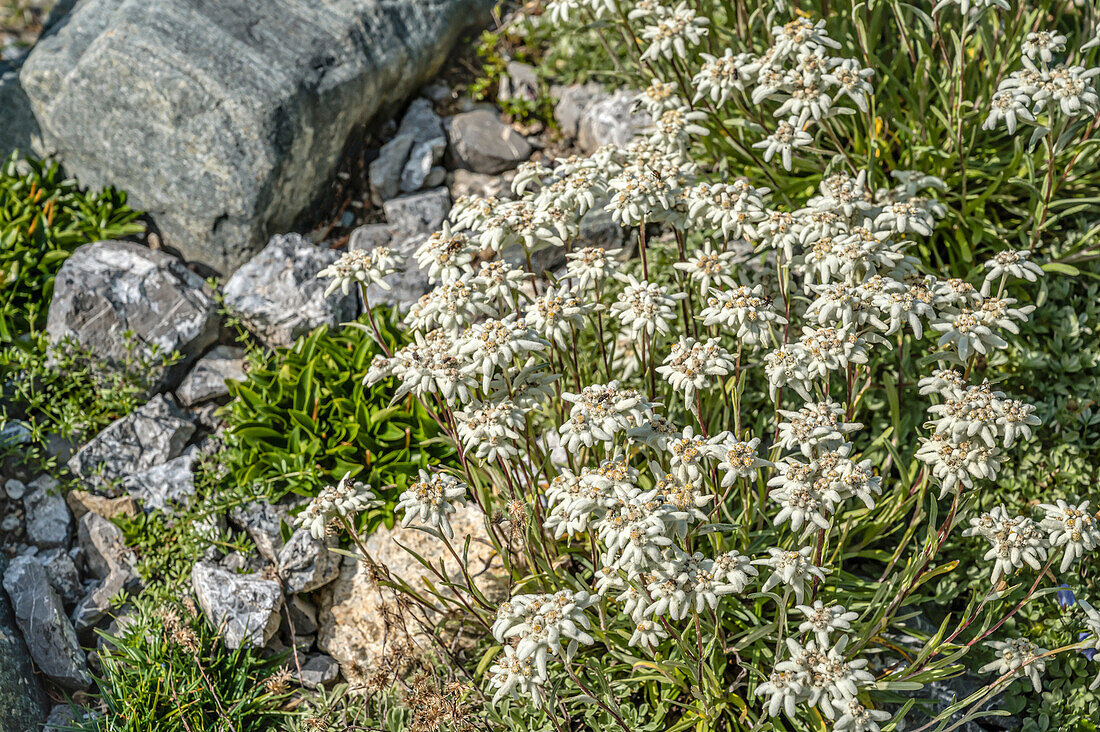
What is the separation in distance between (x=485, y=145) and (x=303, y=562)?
365 centimetres

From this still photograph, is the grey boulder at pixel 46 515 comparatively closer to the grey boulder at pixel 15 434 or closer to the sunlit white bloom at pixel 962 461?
Answer: the grey boulder at pixel 15 434

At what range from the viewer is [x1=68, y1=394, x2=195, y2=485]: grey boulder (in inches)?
206

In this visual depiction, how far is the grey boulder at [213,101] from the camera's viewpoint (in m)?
6.04

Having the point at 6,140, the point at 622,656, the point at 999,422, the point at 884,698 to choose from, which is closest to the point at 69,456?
the point at 6,140

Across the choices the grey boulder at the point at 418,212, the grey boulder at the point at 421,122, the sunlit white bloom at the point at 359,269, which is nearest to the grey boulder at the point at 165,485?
the sunlit white bloom at the point at 359,269

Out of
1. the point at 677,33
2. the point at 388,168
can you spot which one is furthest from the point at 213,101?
the point at 677,33

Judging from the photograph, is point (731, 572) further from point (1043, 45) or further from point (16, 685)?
point (16, 685)

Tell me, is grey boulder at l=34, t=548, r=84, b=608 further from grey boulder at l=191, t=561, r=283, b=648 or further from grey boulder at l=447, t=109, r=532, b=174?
grey boulder at l=447, t=109, r=532, b=174

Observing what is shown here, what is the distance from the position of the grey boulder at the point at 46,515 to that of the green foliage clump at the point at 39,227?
115 centimetres

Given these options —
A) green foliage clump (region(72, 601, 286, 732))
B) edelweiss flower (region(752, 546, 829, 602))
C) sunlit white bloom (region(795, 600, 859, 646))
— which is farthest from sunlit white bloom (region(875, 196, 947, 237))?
green foliage clump (region(72, 601, 286, 732))

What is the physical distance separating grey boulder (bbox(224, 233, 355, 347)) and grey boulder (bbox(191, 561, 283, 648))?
1686mm

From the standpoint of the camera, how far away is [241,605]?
4.54 m

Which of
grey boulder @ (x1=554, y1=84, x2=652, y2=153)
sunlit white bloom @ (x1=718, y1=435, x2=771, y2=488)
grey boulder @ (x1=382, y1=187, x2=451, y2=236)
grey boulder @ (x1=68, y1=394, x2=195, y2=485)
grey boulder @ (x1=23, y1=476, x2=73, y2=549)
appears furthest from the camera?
grey boulder @ (x1=554, y1=84, x2=652, y2=153)

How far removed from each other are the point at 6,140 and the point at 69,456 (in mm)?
3064
